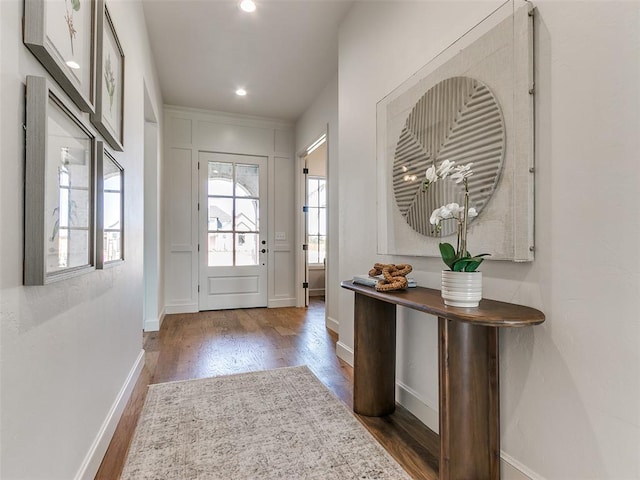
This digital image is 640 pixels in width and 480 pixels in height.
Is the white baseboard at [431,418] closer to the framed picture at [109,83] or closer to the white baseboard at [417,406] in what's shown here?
the white baseboard at [417,406]

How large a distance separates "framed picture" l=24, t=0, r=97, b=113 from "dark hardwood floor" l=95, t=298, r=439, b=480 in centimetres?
155

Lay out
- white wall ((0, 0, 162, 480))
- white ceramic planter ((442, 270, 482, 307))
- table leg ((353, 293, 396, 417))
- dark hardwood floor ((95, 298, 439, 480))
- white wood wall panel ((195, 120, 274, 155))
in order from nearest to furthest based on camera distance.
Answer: white wall ((0, 0, 162, 480)), white ceramic planter ((442, 270, 482, 307)), dark hardwood floor ((95, 298, 439, 480)), table leg ((353, 293, 396, 417)), white wood wall panel ((195, 120, 274, 155))

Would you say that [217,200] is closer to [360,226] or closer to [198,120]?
[198,120]

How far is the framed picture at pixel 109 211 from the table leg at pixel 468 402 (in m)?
1.49

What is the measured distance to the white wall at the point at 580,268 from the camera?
3.28ft

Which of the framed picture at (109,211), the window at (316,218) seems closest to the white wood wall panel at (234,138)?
the window at (316,218)

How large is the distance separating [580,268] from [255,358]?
7.93 ft

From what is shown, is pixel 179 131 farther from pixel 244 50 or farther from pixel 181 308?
pixel 181 308

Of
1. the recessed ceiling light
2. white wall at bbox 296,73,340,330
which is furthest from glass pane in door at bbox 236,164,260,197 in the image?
the recessed ceiling light

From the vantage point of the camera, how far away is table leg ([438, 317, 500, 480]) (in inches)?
51.8

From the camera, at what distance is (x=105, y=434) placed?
63.6 inches

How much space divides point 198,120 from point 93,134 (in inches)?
142

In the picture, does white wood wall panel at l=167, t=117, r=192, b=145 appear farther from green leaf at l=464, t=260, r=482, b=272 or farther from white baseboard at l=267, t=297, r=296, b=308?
green leaf at l=464, t=260, r=482, b=272

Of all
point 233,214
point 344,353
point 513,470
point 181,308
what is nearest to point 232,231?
point 233,214
